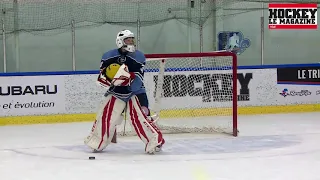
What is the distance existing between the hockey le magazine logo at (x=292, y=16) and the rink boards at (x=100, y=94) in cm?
283

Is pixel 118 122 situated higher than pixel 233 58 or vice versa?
pixel 233 58

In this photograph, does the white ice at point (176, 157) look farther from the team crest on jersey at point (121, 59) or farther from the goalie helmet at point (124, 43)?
the goalie helmet at point (124, 43)

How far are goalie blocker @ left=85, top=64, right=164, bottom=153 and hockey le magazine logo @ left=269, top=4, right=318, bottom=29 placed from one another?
744cm

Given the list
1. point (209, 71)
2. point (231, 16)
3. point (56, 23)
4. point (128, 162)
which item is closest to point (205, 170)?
point (128, 162)

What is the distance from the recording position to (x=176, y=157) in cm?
596

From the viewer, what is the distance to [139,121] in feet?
20.1

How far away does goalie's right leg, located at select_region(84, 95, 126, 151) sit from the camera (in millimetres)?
6156

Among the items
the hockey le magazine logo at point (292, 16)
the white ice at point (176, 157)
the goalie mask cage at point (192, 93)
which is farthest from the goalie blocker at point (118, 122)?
the hockey le magazine logo at point (292, 16)

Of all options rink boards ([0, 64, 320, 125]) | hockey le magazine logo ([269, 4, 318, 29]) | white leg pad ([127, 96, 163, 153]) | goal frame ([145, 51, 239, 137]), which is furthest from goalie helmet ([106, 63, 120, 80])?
hockey le magazine logo ([269, 4, 318, 29])

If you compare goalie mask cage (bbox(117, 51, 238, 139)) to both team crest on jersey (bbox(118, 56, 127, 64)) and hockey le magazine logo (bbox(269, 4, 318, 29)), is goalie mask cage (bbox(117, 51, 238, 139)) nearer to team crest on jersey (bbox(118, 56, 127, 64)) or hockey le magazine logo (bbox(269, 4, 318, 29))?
team crest on jersey (bbox(118, 56, 127, 64))

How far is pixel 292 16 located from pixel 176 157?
26.0ft

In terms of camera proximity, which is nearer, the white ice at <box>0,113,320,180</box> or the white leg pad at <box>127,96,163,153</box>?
the white ice at <box>0,113,320,180</box>

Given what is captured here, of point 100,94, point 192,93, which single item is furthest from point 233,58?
point 100,94

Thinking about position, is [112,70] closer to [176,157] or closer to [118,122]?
[118,122]
